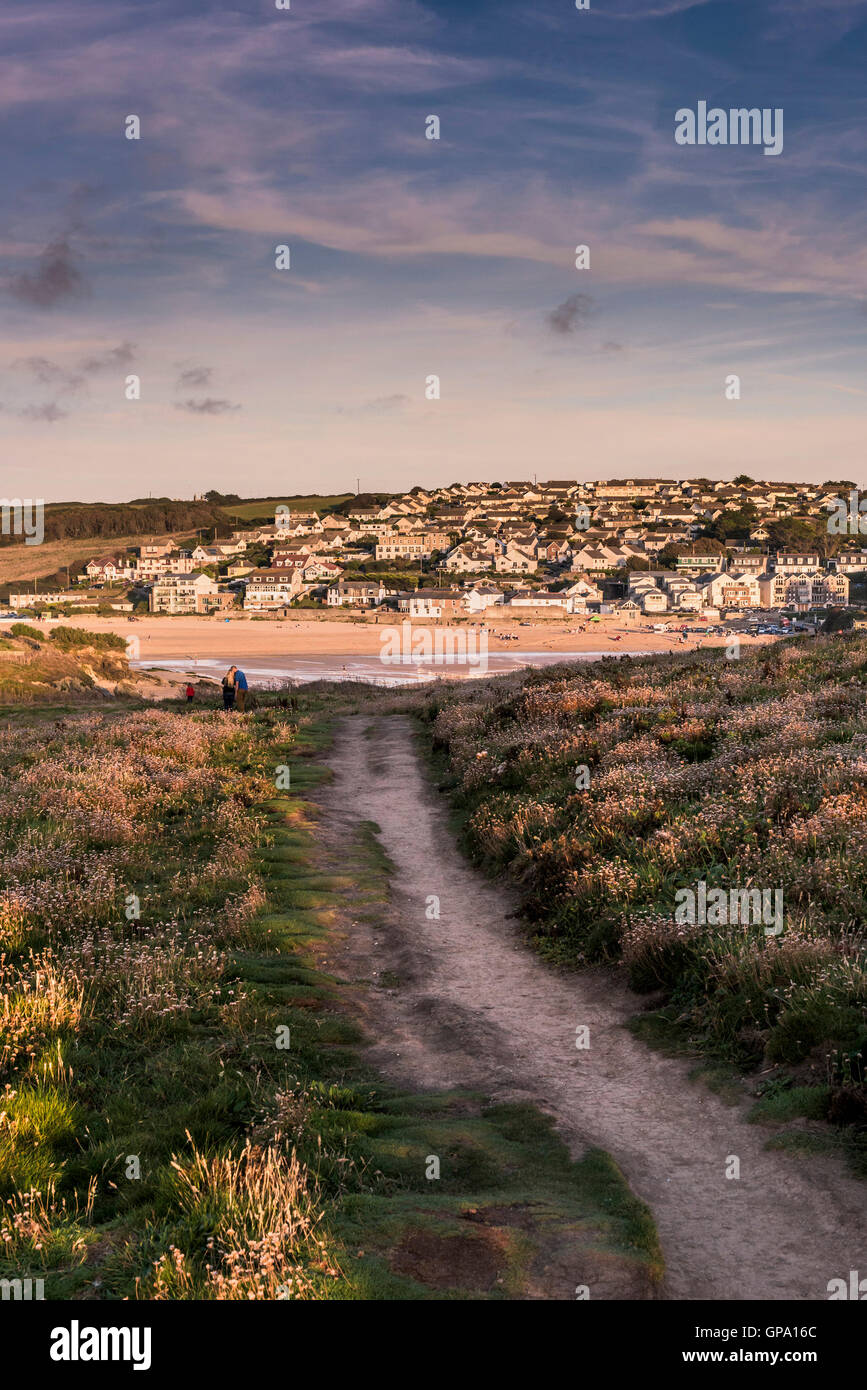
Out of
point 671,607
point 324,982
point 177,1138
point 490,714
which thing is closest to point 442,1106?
point 177,1138

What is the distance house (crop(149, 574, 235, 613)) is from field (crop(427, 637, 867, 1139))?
154613mm

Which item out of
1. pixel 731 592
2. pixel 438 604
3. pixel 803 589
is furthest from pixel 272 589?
pixel 803 589

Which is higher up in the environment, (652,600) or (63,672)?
(652,600)

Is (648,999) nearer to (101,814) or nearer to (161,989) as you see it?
(161,989)

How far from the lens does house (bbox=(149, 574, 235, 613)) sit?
171 meters

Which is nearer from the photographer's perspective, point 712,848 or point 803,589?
point 712,848

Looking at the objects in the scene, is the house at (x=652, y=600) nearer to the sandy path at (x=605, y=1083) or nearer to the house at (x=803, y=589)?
the house at (x=803, y=589)

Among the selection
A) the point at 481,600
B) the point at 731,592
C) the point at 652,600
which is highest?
the point at 731,592

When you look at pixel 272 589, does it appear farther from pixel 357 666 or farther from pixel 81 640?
pixel 81 640

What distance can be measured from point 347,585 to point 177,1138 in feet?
560

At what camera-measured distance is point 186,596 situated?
6895 inches

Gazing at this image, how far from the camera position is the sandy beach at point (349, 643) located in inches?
3211

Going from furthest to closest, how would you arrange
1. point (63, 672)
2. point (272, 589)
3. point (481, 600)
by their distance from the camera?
point (272, 589) → point (481, 600) → point (63, 672)

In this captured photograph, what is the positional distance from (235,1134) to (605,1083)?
329cm
